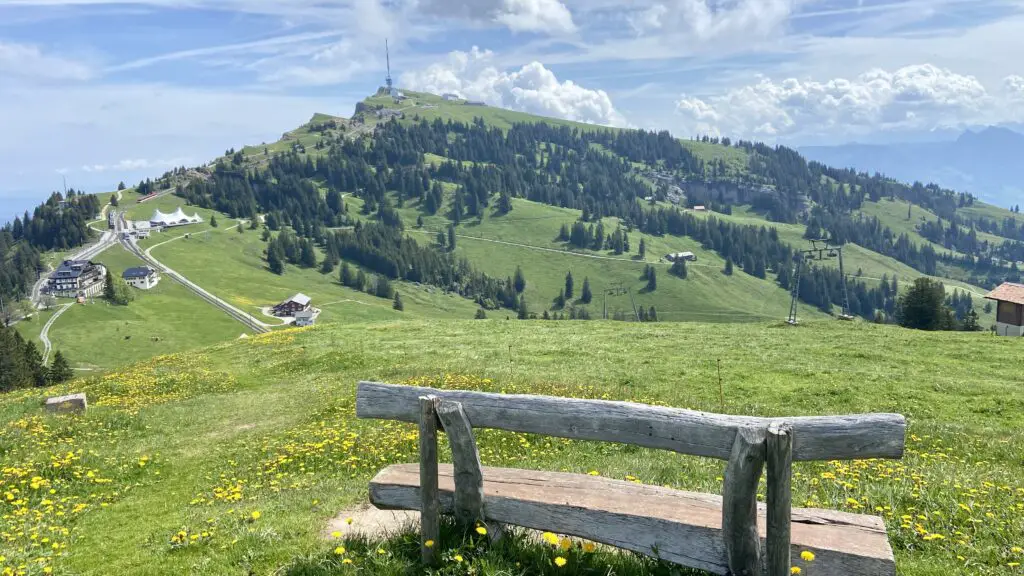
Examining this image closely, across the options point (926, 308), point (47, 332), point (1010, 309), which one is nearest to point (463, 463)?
point (1010, 309)

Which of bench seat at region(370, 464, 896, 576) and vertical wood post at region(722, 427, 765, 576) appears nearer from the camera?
vertical wood post at region(722, 427, 765, 576)

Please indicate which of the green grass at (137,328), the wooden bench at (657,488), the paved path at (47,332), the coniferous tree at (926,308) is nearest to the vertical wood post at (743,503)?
the wooden bench at (657,488)

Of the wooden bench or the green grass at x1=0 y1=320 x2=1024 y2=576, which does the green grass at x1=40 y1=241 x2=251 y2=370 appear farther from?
the wooden bench

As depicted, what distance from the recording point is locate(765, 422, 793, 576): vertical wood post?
5629mm

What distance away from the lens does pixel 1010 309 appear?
58312 mm

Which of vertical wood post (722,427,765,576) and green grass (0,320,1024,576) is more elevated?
vertical wood post (722,427,765,576)

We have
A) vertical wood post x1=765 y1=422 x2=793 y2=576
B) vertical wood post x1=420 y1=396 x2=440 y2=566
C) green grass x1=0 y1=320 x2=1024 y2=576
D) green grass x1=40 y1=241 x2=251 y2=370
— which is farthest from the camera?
green grass x1=40 y1=241 x2=251 y2=370

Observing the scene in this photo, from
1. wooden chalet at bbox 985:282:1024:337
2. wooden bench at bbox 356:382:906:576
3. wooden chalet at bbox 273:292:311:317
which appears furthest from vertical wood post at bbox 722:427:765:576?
wooden chalet at bbox 273:292:311:317

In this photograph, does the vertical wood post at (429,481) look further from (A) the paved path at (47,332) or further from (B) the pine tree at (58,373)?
(A) the paved path at (47,332)

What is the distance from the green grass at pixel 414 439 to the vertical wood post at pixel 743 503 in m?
0.75

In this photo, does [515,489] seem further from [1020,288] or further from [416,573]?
[1020,288]

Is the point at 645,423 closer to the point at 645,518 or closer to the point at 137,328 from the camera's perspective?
the point at 645,518

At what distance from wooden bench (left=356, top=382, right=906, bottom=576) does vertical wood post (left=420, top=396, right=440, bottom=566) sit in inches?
0.5

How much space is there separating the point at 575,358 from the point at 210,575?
91.2 ft
